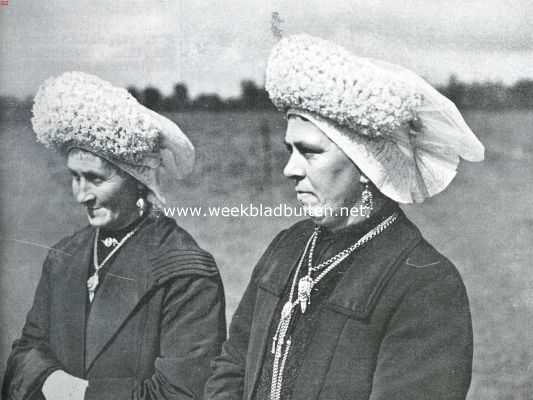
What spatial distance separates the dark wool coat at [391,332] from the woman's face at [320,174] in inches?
6.0

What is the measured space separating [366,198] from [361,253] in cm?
17

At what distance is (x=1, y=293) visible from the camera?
3.00 metres

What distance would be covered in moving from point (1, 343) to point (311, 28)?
5.51 ft

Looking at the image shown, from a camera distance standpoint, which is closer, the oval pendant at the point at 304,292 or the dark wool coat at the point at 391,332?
the dark wool coat at the point at 391,332

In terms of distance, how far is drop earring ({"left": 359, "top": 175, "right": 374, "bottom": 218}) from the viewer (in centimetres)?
236

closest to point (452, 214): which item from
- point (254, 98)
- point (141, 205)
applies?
point (254, 98)

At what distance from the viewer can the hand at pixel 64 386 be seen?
9.06 ft

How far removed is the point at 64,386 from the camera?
2.78 m

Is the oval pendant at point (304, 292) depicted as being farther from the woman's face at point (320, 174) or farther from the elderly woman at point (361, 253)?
the woman's face at point (320, 174)

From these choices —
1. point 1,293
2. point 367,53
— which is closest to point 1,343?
point 1,293

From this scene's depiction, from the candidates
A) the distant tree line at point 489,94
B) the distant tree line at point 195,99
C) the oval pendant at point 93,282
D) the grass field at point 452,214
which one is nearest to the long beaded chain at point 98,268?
Answer: the oval pendant at point 93,282

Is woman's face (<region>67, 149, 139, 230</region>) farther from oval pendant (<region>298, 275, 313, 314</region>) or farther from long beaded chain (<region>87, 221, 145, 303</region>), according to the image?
oval pendant (<region>298, 275, 313, 314</region>)

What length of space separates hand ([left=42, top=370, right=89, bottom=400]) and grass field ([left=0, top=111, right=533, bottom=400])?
37cm

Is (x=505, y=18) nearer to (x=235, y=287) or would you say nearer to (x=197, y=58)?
(x=197, y=58)
